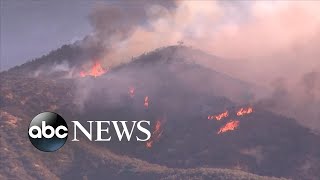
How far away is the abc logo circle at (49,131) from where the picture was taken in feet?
350

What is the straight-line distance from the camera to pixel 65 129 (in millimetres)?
106562

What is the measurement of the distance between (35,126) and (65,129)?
4.67 m

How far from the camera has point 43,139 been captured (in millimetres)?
109750

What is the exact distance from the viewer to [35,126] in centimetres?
10556

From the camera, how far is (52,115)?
108 m

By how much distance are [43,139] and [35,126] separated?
4.82 meters

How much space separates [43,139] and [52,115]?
15.9 feet

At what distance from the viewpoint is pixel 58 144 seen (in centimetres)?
10925

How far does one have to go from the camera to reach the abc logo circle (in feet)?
350

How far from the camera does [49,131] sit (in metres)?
108

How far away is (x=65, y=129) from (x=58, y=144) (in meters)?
4.01

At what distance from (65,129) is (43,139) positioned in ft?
17.8
